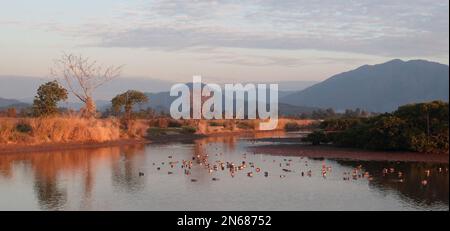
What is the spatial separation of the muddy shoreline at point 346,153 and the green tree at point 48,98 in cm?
1794

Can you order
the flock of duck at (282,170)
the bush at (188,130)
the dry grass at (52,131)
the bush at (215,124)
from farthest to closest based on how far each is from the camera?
the bush at (215,124) < the bush at (188,130) < the dry grass at (52,131) < the flock of duck at (282,170)

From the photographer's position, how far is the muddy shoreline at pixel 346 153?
3950cm

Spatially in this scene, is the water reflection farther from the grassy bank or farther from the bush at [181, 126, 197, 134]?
the bush at [181, 126, 197, 134]

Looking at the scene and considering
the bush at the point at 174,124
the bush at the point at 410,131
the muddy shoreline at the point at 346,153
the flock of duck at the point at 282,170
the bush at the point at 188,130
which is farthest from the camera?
the bush at the point at 174,124

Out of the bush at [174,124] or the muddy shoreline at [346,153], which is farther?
the bush at [174,124]

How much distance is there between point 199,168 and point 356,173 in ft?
28.6

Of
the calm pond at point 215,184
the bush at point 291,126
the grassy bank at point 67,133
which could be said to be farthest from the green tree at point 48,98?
the bush at point 291,126

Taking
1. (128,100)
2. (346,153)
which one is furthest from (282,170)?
(128,100)

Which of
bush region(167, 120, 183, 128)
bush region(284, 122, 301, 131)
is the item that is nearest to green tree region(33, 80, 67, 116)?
bush region(167, 120, 183, 128)

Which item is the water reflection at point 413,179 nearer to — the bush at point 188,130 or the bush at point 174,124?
the bush at point 188,130
